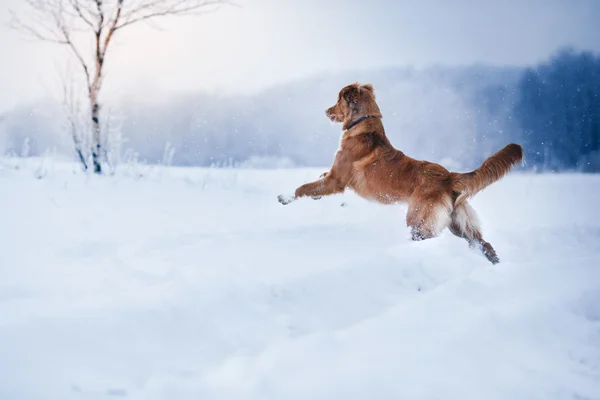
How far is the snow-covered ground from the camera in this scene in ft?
4.33

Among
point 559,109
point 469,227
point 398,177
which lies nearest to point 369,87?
point 398,177

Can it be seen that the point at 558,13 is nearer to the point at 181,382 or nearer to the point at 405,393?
the point at 405,393

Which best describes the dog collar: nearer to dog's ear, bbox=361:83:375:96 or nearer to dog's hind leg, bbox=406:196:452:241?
dog's ear, bbox=361:83:375:96

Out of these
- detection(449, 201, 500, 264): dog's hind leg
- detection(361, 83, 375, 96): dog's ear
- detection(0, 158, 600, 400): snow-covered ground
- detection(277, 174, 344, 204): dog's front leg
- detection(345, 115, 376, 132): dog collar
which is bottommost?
detection(0, 158, 600, 400): snow-covered ground

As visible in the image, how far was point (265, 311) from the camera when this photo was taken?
1.82 metres

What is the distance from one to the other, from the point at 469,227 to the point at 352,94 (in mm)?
→ 1391

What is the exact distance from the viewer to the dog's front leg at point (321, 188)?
3489 mm

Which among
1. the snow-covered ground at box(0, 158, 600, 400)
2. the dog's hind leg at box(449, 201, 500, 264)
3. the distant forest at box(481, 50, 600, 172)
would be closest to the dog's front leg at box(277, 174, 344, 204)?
the snow-covered ground at box(0, 158, 600, 400)

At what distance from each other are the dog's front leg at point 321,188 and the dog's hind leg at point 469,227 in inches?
36.5

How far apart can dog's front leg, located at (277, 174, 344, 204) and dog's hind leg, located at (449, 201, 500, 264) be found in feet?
3.04

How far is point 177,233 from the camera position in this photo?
2.99 meters

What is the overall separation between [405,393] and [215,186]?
3663mm

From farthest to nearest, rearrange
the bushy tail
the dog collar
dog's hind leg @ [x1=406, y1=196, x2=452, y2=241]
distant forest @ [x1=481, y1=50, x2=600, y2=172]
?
distant forest @ [x1=481, y1=50, x2=600, y2=172] → the dog collar → dog's hind leg @ [x1=406, y1=196, x2=452, y2=241] → the bushy tail

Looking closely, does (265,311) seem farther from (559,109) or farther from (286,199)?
(559,109)
